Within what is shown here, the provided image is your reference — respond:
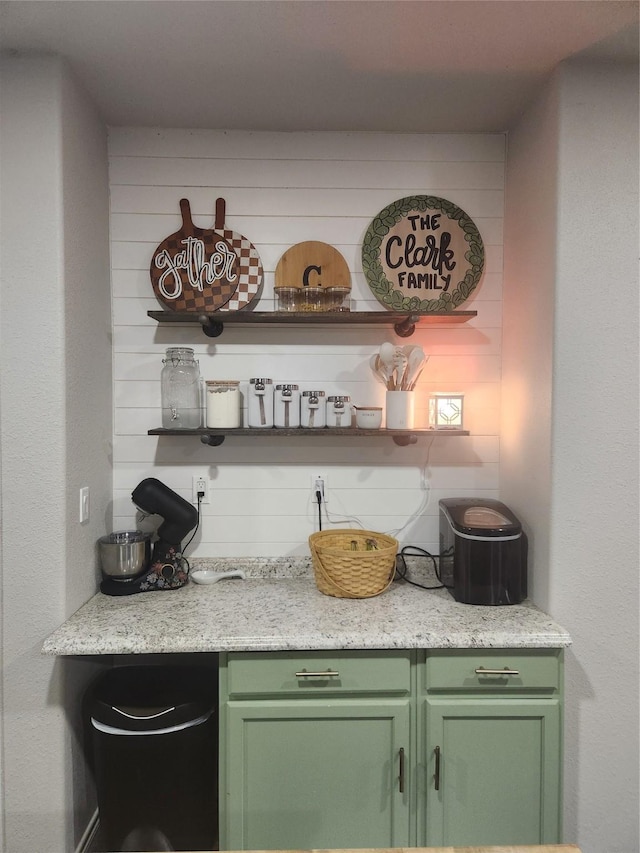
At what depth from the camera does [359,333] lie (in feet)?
7.64

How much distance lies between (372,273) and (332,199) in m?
0.34

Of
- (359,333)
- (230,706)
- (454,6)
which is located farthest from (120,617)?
(454,6)

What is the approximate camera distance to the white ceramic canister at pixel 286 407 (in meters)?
2.17

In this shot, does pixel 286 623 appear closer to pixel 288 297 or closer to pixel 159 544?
pixel 159 544

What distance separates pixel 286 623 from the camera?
1790mm

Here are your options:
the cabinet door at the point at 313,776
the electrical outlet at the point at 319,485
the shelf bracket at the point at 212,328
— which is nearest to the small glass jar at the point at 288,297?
the shelf bracket at the point at 212,328

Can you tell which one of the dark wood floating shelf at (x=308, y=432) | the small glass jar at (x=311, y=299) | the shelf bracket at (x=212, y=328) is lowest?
the dark wood floating shelf at (x=308, y=432)

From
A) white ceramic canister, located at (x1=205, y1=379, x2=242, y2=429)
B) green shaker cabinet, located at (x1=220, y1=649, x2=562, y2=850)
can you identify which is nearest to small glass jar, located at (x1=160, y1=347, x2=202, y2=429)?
white ceramic canister, located at (x1=205, y1=379, x2=242, y2=429)

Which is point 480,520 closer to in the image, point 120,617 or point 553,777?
point 553,777

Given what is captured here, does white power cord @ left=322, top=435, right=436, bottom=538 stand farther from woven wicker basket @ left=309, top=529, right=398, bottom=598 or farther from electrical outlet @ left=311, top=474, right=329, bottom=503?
woven wicker basket @ left=309, top=529, right=398, bottom=598

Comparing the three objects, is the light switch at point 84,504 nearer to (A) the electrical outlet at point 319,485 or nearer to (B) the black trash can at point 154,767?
(B) the black trash can at point 154,767

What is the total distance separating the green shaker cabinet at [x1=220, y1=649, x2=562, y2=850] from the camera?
169cm

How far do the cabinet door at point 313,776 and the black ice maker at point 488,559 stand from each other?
493 millimetres

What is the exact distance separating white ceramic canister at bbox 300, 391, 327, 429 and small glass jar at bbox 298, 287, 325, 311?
1.04 ft
